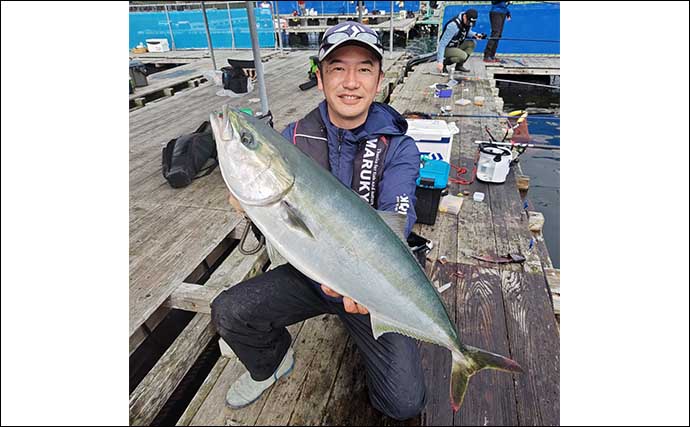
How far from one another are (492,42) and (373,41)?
15.7m

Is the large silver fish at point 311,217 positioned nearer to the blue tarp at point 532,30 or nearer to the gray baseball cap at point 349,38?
the gray baseball cap at point 349,38

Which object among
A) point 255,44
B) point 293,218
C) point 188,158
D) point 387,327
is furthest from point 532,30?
point 293,218

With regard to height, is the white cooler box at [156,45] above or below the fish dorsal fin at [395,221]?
above

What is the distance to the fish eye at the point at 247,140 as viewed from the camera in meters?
1.67

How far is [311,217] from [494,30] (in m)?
15.9

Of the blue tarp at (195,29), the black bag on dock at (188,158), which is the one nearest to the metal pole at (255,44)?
the black bag on dock at (188,158)

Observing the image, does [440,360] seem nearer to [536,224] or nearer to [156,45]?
[536,224]

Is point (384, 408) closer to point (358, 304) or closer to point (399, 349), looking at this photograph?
point (399, 349)

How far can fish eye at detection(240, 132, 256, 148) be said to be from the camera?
1672mm

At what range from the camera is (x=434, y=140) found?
470 centimetres

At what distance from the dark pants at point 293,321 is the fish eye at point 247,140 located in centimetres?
105

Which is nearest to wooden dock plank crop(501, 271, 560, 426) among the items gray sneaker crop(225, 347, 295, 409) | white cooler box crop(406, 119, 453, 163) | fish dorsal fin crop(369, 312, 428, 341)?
fish dorsal fin crop(369, 312, 428, 341)

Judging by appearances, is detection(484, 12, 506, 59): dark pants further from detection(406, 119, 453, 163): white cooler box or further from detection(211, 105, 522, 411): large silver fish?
detection(211, 105, 522, 411): large silver fish

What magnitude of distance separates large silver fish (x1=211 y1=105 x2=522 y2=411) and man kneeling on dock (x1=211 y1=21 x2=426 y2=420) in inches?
20.8
